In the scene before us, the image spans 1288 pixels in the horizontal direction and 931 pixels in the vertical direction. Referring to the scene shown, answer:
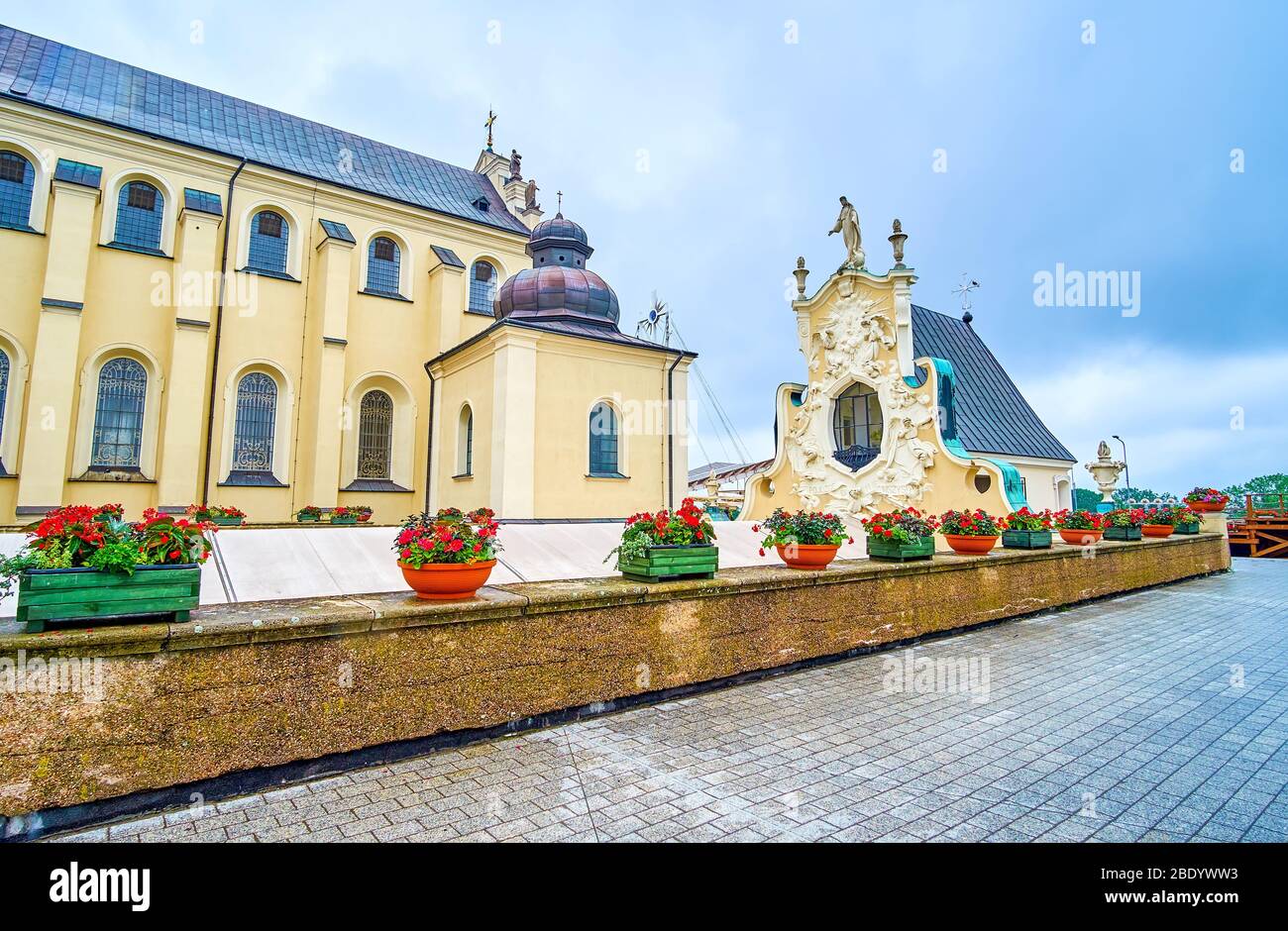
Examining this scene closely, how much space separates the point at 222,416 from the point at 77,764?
1752 centimetres

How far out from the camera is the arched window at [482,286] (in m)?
23.1

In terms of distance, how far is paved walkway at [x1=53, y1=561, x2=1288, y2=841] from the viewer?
2.94m

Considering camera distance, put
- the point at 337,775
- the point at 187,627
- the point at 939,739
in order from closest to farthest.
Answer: the point at 187,627
the point at 337,775
the point at 939,739

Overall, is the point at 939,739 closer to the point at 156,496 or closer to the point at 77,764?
the point at 77,764

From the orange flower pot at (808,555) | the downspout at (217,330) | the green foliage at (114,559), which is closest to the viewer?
the green foliage at (114,559)

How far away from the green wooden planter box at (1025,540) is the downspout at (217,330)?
1892 centimetres

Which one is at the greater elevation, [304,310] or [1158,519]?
[304,310]

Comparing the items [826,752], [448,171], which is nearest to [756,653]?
[826,752]

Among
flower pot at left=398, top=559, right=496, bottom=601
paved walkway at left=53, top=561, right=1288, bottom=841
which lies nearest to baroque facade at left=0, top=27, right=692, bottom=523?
flower pot at left=398, top=559, right=496, bottom=601

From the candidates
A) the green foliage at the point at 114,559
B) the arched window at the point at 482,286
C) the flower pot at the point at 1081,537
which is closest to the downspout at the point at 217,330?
the arched window at the point at 482,286

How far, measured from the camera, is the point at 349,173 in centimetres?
2236

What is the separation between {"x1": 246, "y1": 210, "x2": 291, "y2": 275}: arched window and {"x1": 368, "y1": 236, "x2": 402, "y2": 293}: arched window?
2.52 metres

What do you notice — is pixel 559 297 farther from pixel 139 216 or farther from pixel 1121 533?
pixel 1121 533

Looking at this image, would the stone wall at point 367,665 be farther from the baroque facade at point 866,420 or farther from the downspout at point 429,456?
the downspout at point 429,456
